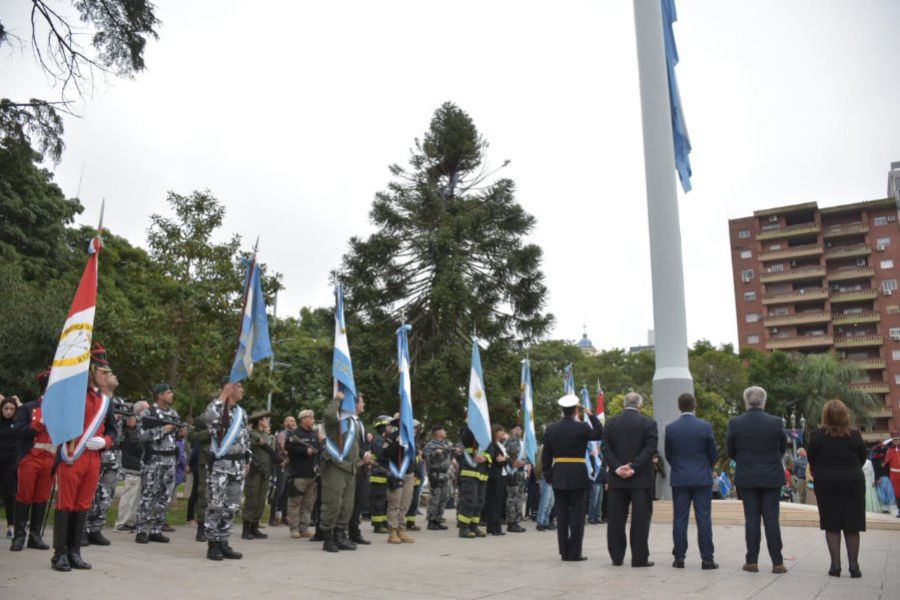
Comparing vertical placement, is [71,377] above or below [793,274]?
below

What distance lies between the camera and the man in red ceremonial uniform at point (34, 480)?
750cm

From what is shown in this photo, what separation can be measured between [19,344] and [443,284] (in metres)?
12.6

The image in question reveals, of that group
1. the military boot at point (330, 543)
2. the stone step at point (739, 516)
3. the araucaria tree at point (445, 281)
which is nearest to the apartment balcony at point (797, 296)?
the araucaria tree at point (445, 281)

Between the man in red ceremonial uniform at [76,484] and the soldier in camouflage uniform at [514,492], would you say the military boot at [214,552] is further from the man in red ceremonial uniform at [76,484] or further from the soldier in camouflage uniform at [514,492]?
the soldier in camouflage uniform at [514,492]

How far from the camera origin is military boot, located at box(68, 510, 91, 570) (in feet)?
20.5

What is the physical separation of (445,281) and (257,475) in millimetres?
14813

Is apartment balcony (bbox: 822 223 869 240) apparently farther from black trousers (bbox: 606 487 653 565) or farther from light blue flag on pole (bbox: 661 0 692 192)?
black trousers (bbox: 606 487 653 565)

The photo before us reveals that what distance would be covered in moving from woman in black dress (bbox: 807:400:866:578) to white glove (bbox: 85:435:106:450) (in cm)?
678

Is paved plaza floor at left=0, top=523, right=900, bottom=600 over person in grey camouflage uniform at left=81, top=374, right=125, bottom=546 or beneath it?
beneath

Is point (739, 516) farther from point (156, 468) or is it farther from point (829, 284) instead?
point (829, 284)

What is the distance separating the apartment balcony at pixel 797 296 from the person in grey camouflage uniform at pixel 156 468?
232ft

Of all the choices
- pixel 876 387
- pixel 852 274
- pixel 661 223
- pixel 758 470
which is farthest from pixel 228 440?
pixel 852 274

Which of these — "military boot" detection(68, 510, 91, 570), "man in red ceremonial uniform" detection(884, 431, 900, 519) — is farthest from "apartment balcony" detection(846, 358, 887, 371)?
"military boot" detection(68, 510, 91, 570)

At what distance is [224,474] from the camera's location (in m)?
7.70
